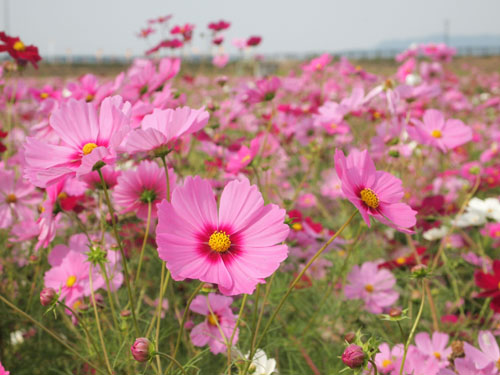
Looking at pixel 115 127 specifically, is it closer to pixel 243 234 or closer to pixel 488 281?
pixel 243 234

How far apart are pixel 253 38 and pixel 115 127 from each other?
175cm

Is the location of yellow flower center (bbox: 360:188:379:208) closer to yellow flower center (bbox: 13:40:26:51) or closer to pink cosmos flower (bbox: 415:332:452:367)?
pink cosmos flower (bbox: 415:332:452:367)

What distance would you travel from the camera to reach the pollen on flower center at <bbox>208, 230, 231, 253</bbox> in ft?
1.71

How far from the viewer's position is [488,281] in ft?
2.93

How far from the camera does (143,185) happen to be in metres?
0.73

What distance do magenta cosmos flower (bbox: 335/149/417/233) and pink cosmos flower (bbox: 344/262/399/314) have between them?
59 centimetres

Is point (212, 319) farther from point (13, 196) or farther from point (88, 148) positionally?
point (13, 196)

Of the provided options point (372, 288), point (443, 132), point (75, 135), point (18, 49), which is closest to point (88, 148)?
point (75, 135)

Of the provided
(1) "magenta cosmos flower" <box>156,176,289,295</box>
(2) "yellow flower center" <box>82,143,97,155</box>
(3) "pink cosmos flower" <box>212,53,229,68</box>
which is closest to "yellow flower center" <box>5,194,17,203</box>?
(2) "yellow flower center" <box>82,143,97,155</box>

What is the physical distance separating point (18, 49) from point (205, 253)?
0.86 metres

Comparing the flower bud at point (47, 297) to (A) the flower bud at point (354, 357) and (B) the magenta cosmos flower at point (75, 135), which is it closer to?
(B) the magenta cosmos flower at point (75, 135)

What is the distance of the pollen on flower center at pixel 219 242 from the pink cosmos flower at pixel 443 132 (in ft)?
2.49

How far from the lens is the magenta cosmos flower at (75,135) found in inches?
21.9

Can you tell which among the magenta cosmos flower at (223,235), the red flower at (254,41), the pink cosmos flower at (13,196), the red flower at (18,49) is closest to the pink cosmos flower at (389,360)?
the magenta cosmos flower at (223,235)
